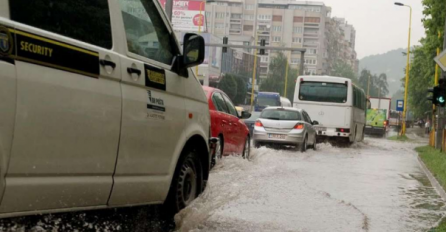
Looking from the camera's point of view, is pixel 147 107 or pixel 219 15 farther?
pixel 219 15

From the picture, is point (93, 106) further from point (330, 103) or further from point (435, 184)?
point (330, 103)

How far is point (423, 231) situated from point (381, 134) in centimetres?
4805

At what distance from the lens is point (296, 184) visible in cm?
1141

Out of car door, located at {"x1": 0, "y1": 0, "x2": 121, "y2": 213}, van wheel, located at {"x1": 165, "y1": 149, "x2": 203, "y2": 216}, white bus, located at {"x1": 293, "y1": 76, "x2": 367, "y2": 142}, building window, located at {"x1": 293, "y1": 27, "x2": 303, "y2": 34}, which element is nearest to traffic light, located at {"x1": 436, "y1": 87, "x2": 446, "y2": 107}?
white bus, located at {"x1": 293, "y1": 76, "x2": 367, "y2": 142}

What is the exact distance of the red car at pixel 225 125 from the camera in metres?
12.6

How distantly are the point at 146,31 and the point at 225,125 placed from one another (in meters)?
7.82

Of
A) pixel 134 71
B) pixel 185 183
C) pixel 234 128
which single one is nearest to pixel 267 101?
pixel 234 128

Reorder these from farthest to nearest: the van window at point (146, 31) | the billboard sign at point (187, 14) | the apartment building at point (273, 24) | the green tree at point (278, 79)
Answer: the apartment building at point (273, 24)
the green tree at point (278, 79)
the billboard sign at point (187, 14)
the van window at point (146, 31)

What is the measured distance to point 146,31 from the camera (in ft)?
17.4

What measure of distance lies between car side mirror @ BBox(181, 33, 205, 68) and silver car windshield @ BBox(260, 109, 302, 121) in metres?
16.1

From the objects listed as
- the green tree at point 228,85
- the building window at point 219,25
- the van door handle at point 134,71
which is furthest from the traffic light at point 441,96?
the building window at point 219,25

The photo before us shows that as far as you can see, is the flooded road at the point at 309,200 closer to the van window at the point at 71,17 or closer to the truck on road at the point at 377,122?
the van window at the point at 71,17

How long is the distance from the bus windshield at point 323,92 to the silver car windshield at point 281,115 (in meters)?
6.55

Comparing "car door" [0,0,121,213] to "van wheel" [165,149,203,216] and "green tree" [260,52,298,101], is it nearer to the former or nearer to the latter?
"van wheel" [165,149,203,216]
